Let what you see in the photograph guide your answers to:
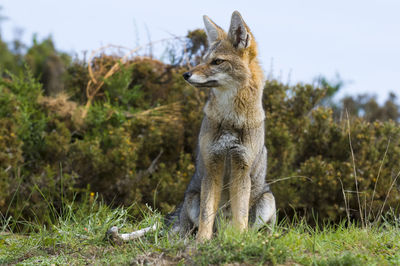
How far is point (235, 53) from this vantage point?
465 centimetres

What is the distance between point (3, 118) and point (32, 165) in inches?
41.5

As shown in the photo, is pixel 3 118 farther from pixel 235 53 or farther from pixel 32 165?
pixel 235 53

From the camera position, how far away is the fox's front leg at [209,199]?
14.6 feet

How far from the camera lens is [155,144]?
8.93m

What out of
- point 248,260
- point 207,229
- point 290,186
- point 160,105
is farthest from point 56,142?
point 248,260

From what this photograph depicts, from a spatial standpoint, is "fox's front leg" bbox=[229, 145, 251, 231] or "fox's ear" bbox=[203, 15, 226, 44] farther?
"fox's ear" bbox=[203, 15, 226, 44]

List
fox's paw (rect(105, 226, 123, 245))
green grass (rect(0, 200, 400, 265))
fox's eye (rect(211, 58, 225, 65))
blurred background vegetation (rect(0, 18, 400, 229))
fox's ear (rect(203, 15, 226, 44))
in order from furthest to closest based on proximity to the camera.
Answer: blurred background vegetation (rect(0, 18, 400, 229)) → fox's ear (rect(203, 15, 226, 44)) → fox's eye (rect(211, 58, 225, 65)) → fox's paw (rect(105, 226, 123, 245)) → green grass (rect(0, 200, 400, 265))

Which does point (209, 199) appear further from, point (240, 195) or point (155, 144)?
point (155, 144)

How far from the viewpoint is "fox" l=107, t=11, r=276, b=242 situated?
14.8 ft

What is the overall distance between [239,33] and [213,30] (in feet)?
1.23

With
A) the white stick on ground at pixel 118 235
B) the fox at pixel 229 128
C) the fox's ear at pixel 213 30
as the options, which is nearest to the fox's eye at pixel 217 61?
the fox at pixel 229 128

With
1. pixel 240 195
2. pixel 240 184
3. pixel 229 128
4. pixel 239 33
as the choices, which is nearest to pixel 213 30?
pixel 239 33

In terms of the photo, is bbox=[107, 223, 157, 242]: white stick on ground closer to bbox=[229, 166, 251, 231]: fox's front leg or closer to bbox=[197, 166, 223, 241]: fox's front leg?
bbox=[197, 166, 223, 241]: fox's front leg

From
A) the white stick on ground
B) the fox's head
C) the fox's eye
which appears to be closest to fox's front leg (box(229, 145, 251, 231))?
the fox's head
